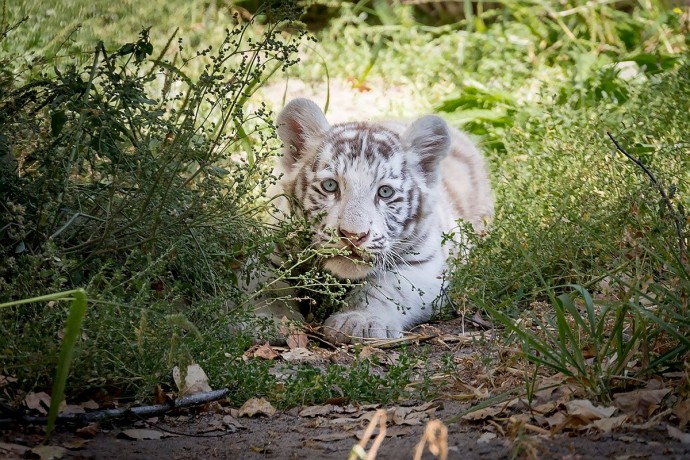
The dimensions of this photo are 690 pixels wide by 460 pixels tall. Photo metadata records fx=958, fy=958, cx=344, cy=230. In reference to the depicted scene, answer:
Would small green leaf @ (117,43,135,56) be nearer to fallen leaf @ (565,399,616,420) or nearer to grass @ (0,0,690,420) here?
grass @ (0,0,690,420)

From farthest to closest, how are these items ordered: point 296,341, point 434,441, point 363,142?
point 363,142 < point 296,341 < point 434,441

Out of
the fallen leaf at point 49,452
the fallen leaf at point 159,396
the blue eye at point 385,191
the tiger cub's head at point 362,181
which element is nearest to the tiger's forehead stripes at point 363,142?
the tiger cub's head at point 362,181

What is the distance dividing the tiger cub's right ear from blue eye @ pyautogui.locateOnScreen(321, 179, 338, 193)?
29cm

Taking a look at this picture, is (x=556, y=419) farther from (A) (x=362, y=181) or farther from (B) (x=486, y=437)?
(A) (x=362, y=181)

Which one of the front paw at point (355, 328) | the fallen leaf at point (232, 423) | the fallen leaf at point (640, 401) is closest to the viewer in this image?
the fallen leaf at point (640, 401)

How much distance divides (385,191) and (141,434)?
2.13m

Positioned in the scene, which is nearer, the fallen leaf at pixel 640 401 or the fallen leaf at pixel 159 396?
the fallen leaf at pixel 640 401

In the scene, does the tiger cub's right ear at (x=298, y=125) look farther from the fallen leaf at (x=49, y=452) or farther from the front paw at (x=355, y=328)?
the fallen leaf at (x=49, y=452)

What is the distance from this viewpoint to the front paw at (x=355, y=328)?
4.19 meters

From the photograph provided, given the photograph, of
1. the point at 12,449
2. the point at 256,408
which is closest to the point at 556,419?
the point at 256,408

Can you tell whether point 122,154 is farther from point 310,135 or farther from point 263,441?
point 310,135

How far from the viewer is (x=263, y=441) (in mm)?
2809

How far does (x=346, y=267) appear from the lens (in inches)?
171

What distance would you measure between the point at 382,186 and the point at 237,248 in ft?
2.89
